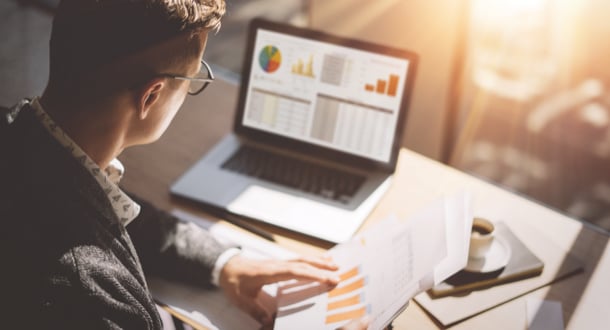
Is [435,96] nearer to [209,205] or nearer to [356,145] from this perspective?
[356,145]

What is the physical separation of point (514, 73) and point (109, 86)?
83.4 inches

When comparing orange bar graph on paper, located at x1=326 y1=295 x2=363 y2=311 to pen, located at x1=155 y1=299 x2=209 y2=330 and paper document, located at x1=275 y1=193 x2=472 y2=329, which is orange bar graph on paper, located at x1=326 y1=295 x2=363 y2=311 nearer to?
paper document, located at x1=275 y1=193 x2=472 y2=329

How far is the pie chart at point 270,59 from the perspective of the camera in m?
1.43

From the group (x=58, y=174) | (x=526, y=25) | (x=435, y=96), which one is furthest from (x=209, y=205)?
(x=526, y=25)

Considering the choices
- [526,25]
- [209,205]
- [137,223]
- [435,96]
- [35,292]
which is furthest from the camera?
[526,25]

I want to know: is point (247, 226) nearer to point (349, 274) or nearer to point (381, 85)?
point (349, 274)

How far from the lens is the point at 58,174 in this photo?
85 centimetres

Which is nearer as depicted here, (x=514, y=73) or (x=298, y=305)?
(x=298, y=305)

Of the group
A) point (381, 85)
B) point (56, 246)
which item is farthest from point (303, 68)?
point (56, 246)

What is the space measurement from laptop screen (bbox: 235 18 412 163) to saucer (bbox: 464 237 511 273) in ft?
1.07

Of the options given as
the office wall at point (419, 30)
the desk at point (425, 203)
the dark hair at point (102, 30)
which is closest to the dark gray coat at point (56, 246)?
the dark hair at point (102, 30)

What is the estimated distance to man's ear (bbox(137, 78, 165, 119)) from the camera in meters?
0.90

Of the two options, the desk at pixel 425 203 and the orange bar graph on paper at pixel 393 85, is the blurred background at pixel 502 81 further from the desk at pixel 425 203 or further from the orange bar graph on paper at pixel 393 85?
the orange bar graph on paper at pixel 393 85

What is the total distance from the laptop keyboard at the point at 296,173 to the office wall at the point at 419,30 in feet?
2.66
